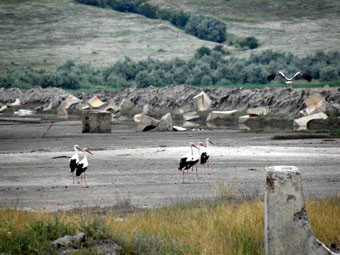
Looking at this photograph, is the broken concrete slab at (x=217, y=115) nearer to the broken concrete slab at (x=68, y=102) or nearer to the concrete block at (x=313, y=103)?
the concrete block at (x=313, y=103)

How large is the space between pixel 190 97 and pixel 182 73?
37.9 m

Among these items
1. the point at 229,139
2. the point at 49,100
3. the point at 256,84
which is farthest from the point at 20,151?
the point at 256,84

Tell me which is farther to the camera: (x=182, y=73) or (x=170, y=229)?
(x=182, y=73)

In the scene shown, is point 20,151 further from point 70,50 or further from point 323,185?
point 70,50

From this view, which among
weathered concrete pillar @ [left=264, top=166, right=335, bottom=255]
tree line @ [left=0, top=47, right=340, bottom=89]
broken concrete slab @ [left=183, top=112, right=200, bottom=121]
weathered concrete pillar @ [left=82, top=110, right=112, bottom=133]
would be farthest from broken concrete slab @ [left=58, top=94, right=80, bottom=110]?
weathered concrete pillar @ [left=264, top=166, right=335, bottom=255]

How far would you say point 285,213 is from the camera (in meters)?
9.09

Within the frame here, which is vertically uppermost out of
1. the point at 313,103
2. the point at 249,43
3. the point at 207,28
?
the point at 207,28

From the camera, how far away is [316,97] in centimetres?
5206

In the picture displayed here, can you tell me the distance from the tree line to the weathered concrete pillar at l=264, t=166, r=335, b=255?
90225 mm

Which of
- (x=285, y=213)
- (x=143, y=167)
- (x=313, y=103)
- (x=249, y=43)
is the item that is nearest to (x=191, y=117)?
(x=313, y=103)

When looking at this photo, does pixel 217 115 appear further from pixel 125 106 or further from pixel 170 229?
pixel 170 229

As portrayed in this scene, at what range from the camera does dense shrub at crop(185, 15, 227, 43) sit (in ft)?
598

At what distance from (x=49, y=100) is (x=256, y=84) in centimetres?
3092

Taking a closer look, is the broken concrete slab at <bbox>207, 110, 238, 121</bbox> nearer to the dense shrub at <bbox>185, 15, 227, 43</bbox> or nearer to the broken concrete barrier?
the broken concrete barrier
